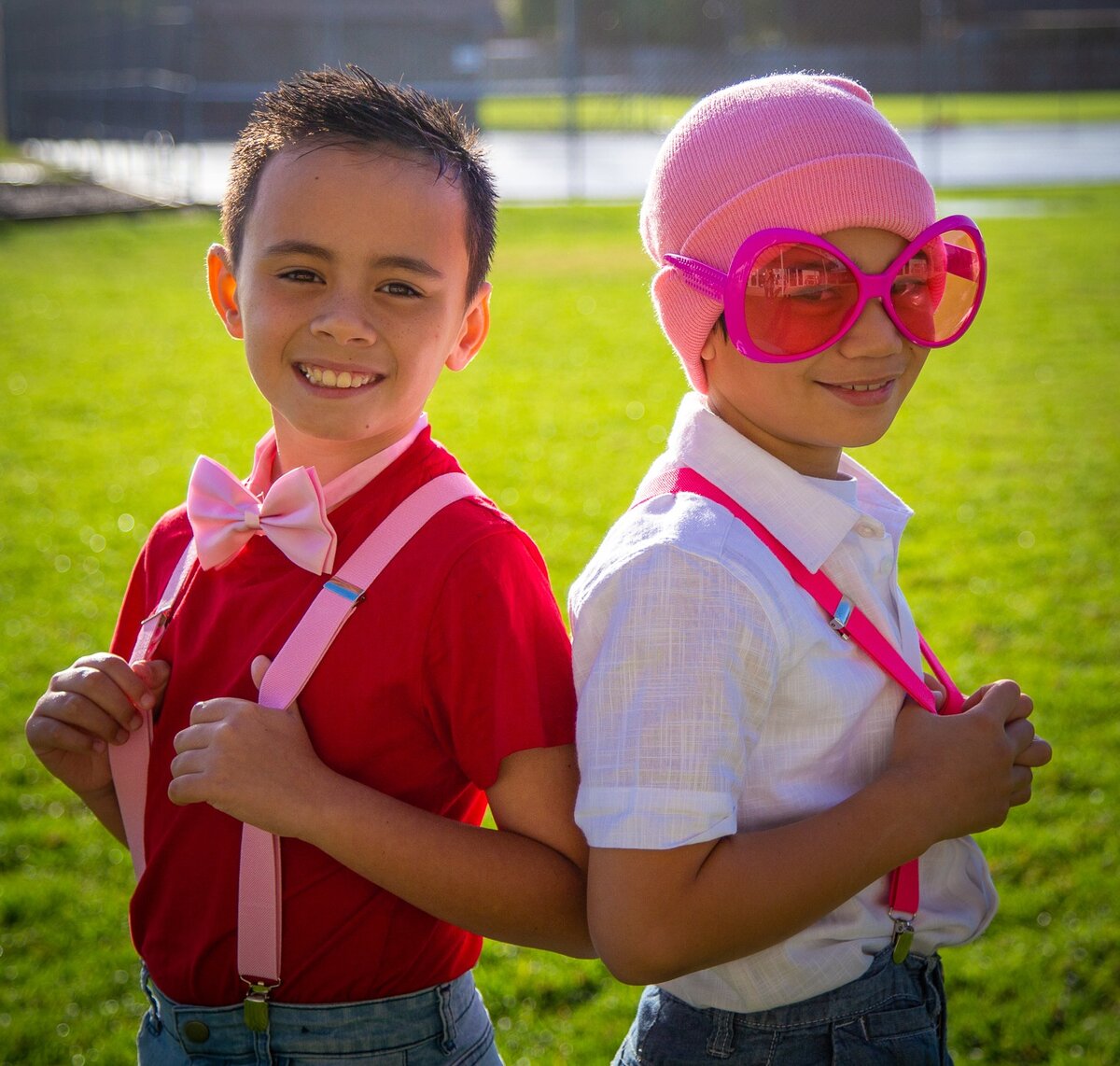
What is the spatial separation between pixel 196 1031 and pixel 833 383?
1149 millimetres

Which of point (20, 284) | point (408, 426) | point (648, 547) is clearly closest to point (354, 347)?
point (408, 426)

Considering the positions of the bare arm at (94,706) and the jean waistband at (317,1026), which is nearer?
the jean waistband at (317,1026)

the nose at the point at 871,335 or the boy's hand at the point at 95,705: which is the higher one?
the nose at the point at 871,335

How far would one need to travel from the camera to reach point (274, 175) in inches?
66.9

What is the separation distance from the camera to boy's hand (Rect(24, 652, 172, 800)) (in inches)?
67.4

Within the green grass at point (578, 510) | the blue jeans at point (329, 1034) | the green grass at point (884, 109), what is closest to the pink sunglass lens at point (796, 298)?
the blue jeans at point (329, 1034)

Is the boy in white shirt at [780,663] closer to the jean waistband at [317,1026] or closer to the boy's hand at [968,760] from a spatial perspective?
the boy's hand at [968,760]

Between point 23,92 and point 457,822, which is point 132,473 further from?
point 23,92

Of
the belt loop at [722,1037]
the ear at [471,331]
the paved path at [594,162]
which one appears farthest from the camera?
the paved path at [594,162]

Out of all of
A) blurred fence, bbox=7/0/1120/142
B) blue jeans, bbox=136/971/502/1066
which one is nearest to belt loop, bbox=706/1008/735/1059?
blue jeans, bbox=136/971/502/1066

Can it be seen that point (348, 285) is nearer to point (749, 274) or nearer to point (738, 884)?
point (749, 274)

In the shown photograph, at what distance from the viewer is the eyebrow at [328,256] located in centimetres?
164

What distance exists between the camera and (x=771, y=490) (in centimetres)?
161

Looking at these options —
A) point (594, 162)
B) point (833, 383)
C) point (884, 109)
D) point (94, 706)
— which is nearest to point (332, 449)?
point (94, 706)
